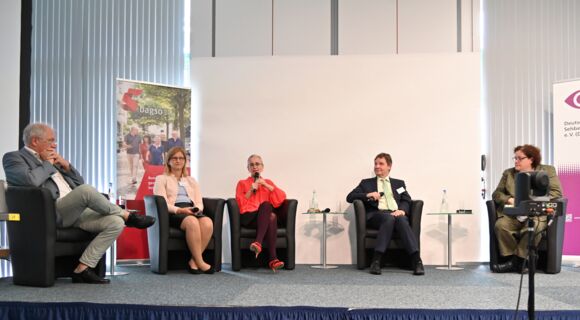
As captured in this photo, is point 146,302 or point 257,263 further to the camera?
point 257,263

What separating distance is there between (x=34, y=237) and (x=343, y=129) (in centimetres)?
308

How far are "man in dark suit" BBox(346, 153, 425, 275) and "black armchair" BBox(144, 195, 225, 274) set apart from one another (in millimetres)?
1193

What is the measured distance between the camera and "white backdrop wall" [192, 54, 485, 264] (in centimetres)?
596

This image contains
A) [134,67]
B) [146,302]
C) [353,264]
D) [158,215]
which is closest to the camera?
[146,302]

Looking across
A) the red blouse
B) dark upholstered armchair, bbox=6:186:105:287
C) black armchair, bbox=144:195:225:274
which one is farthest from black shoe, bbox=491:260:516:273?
dark upholstered armchair, bbox=6:186:105:287

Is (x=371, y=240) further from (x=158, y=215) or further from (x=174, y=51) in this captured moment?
(x=174, y=51)

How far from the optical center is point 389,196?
5.62 m

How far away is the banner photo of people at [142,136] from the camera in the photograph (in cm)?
578

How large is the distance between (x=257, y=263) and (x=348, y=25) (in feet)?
8.19

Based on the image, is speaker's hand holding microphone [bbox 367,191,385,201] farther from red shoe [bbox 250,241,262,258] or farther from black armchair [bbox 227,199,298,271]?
red shoe [bbox 250,241,262,258]

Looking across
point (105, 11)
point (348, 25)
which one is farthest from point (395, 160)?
point (105, 11)

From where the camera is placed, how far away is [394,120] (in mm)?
6062

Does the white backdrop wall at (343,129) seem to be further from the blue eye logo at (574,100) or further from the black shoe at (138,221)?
the black shoe at (138,221)

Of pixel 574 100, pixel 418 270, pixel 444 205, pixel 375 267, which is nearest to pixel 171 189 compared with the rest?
pixel 375 267
